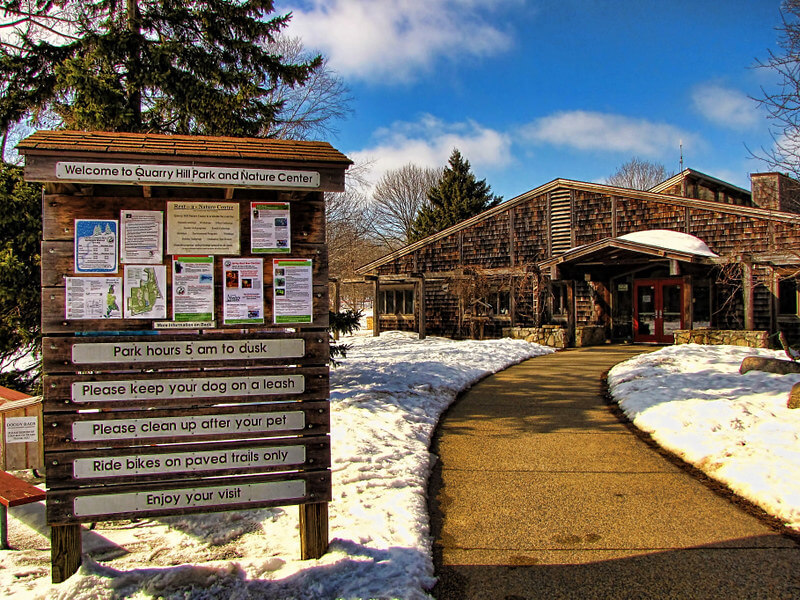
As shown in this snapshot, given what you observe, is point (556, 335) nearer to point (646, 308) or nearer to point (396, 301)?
point (646, 308)

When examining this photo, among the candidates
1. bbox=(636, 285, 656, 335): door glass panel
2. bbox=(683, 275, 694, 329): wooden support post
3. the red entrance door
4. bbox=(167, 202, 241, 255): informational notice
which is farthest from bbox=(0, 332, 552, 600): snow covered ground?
bbox=(636, 285, 656, 335): door glass panel

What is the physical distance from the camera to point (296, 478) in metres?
3.62

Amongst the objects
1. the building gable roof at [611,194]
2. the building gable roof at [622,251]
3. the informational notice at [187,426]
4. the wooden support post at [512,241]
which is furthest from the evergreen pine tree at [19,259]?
the wooden support post at [512,241]

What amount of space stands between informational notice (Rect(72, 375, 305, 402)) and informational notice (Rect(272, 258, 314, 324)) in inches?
15.5

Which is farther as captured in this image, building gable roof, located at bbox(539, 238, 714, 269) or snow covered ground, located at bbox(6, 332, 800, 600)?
building gable roof, located at bbox(539, 238, 714, 269)

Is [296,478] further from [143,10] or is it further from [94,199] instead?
[143,10]

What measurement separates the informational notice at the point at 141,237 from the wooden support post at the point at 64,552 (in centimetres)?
162

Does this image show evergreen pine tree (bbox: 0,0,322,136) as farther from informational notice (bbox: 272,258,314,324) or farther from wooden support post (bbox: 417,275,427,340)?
wooden support post (bbox: 417,275,427,340)

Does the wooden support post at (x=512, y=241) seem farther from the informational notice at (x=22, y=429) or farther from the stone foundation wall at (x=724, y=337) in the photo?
the informational notice at (x=22, y=429)

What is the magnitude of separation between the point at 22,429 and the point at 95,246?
1.86 meters

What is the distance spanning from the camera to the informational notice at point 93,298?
338cm

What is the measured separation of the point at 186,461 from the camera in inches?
136

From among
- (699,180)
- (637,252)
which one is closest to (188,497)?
(637,252)

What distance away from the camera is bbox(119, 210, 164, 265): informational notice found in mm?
3449
